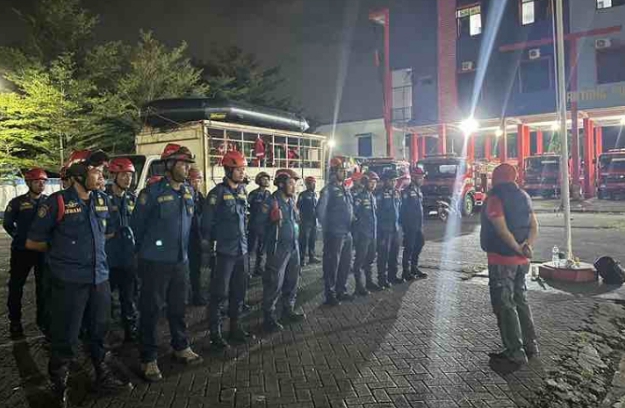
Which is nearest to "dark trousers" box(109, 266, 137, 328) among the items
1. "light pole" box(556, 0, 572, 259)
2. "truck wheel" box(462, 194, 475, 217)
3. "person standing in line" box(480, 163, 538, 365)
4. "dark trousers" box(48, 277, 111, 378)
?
"dark trousers" box(48, 277, 111, 378)

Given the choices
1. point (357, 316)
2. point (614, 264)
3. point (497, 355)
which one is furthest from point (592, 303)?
point (357, 316)

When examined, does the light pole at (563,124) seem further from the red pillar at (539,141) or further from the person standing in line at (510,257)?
the red pillar at (539,141)

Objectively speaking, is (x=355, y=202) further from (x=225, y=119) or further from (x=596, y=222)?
(x=596, y=222)

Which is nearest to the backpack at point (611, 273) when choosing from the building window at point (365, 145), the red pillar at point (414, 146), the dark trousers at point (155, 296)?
the dark trousers at point (155, 296)

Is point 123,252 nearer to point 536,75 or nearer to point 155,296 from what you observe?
point 155,296

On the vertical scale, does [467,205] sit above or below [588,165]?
below

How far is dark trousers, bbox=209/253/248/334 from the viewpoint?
479 centimetres

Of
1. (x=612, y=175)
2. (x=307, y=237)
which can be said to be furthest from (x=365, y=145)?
(x=307, y=237)

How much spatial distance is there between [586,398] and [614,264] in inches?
171

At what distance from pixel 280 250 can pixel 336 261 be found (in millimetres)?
1301

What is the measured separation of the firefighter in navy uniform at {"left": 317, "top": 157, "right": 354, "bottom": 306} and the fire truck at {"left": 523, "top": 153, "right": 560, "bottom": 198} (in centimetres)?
2203

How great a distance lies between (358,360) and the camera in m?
4.45

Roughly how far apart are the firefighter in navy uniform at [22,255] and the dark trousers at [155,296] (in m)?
1.82

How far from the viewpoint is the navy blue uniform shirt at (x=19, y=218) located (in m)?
5.32
